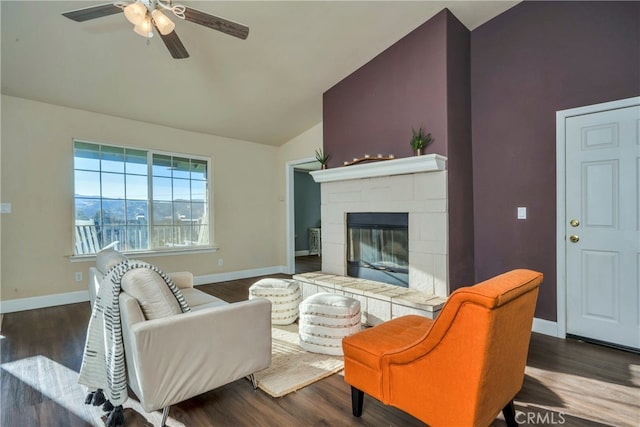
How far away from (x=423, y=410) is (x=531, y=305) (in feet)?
2.42

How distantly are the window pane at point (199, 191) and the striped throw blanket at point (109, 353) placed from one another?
343 centimetres

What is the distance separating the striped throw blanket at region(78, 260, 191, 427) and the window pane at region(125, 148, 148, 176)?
10.5ft

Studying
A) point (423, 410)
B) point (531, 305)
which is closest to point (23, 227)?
point (423, 410)

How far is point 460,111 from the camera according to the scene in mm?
3426

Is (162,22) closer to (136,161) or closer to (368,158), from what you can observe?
(368,158)

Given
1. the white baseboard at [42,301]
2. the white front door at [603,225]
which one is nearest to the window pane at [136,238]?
the white baseboard at [42,301]

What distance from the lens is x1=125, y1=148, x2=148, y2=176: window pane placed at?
4625mm

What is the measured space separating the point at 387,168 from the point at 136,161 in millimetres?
3583

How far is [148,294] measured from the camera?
5.98 feet

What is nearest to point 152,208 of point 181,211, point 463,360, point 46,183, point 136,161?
point 181,211

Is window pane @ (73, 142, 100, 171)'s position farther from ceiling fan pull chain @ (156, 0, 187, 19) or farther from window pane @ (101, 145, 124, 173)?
ceiling fan pull chain @ (156, 0, 187, 19)

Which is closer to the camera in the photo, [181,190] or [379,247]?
[379,247]

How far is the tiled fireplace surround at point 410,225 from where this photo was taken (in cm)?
312

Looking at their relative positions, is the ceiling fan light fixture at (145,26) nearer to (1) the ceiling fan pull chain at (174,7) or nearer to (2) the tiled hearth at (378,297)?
(1) the ceiling fan pull chain at (174,7)
